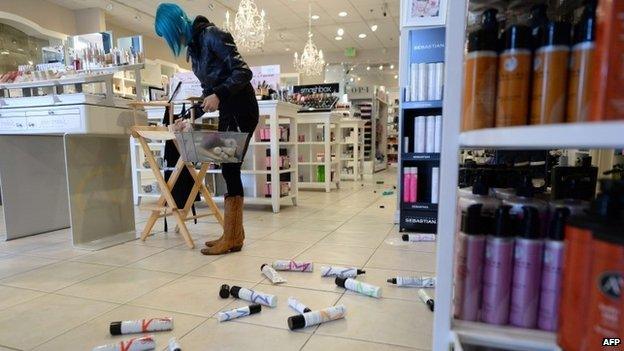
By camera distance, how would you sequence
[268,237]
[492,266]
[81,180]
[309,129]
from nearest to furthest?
[492,266]
[81,180]
[268,237]
[309,129]

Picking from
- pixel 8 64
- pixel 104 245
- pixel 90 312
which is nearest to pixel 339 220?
pixel 104 245

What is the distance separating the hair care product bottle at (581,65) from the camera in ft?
1.71

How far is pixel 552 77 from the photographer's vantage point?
57cm

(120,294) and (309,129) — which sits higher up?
(309,129)

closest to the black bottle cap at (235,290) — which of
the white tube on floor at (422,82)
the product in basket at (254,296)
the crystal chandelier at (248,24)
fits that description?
the product in basket at (254,296)

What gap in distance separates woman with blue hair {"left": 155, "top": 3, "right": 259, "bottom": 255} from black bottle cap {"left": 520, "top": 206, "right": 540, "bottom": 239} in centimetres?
159

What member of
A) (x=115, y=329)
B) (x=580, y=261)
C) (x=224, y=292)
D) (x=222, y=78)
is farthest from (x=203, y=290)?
(x=580, y=261)

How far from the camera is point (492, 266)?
27.1 inches

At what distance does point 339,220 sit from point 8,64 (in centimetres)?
637

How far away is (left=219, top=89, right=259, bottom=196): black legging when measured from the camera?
2.00 meters

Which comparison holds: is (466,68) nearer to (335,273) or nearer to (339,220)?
(335,273)

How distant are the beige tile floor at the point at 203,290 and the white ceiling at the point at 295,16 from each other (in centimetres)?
568

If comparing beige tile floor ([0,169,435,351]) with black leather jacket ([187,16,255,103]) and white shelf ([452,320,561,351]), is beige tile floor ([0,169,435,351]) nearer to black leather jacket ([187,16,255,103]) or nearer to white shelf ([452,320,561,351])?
white shelf ([452,320,561,351])
